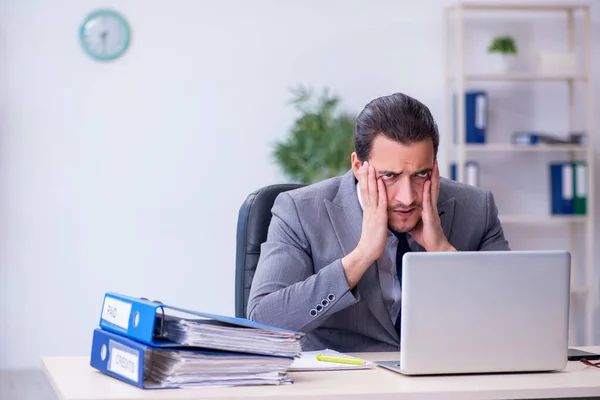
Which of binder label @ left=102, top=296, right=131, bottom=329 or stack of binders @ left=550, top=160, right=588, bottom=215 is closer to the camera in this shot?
binder label @ left=102, top=296, right=131, bottom=329

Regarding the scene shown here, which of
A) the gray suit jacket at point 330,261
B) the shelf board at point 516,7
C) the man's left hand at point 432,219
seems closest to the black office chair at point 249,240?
the gray suit jacket at point 330,261

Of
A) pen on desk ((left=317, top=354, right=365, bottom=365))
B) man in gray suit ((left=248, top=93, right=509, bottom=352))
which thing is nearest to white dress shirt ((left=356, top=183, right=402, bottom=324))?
man in gray suit ((left=248, top=93, right=509, bottom=352))

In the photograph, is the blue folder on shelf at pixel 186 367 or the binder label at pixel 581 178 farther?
the binder label at pixel 581 178

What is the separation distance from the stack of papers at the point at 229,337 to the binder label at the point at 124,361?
0.21 feet

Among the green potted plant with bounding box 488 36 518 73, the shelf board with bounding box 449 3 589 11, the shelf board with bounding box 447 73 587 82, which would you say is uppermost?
the shelf board with bounding box 449 3 589 11

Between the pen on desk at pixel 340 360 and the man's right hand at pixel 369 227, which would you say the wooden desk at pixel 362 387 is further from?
the man's right hand at pixel 369 227

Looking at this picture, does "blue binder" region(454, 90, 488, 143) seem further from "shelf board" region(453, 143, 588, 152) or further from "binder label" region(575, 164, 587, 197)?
"binder label" region(575, 164, 587, 197)

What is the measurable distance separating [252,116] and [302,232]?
3008 mm

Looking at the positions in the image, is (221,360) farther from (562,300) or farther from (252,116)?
(252,116)

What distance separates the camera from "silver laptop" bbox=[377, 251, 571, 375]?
1505 millimetres

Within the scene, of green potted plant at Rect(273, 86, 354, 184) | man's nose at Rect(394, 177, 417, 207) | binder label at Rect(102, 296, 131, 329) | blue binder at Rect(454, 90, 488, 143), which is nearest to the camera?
binder label at Rect(102, 296, 131, 329)

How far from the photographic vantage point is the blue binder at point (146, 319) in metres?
1.37

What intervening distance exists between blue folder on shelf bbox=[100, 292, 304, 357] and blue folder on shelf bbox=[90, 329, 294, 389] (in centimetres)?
1

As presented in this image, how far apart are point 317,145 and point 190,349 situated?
3456mm
